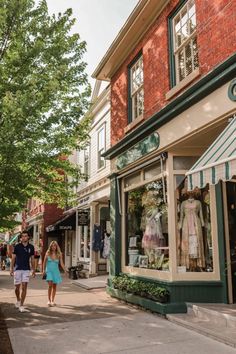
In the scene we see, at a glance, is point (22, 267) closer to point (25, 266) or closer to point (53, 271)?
point (25, 266)

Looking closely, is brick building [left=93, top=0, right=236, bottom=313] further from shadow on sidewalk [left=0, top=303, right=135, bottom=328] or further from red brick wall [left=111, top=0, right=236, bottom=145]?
shadow on sidewalk [left=0, top=303, right=135, bottom=328]

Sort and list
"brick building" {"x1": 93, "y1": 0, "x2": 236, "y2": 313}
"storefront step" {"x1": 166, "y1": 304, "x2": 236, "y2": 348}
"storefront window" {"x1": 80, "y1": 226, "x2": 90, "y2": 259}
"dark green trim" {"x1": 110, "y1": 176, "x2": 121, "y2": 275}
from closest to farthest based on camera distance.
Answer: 1. "storefront step" {"x1": 166, "y1": 304, "x2": 236, "y2": 348}
2. "brick building" {"x1": 93, "y1": 0, "x2": 236, "y2": 313}
3. "dark green trim" {"x1": 110, "y1": 176, "x2": 121, "y2": 275}
4. "storefront window" {"x1": 80, "y1": 226, "x2": 90, "y2": 259}

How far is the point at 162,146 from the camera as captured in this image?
27.5ft

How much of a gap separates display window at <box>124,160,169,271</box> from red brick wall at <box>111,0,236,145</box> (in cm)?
163

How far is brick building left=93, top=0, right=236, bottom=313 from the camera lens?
21.5 feet

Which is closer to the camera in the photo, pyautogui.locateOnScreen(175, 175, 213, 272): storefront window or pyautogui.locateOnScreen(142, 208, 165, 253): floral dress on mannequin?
pyautogui.locateOnScreen(175, 175, 213, 272): storefront window

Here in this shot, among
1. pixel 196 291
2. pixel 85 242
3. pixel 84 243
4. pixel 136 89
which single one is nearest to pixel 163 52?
pixel 136 89

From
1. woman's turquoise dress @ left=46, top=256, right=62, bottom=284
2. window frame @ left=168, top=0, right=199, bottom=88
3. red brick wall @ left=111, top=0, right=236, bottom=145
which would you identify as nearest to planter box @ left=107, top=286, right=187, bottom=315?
woman's turquoise dress @ left=46, top=256, right=62, bottom=284

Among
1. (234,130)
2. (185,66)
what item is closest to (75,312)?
(234,130)

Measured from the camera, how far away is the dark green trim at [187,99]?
6.24 metres

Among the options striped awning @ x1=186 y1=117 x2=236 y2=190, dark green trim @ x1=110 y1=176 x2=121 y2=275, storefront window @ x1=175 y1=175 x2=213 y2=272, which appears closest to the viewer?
striped awning @ x1=186 y1=117 x2=236 y2=190

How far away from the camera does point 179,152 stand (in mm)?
8305

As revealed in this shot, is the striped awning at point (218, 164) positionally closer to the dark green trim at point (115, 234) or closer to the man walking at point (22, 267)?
the man walking at point (22, 267)

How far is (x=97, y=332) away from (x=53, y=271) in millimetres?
3138
